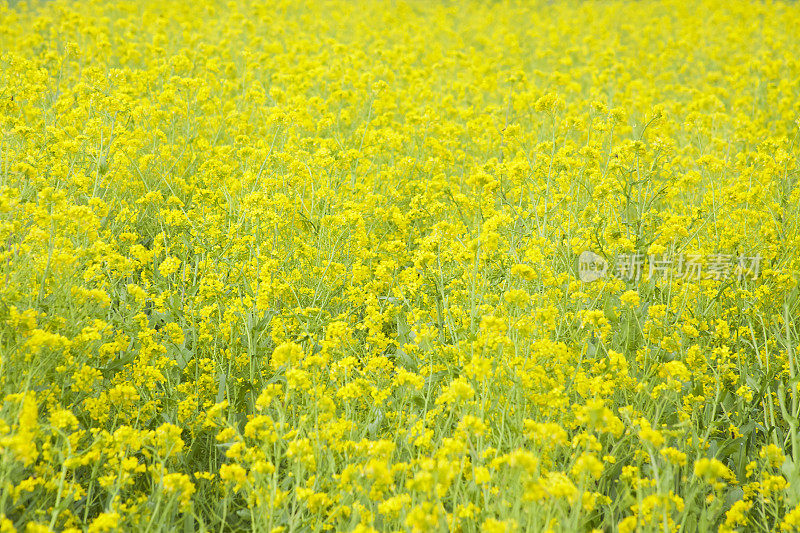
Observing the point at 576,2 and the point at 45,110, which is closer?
the point at 45,110

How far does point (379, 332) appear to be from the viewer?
373 cm

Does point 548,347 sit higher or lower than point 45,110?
lower

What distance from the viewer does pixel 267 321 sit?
3553mm

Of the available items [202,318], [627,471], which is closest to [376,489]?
[627,471]

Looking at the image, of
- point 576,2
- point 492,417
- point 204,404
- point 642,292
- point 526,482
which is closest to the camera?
point 526,482

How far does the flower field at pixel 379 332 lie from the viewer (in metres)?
2.48

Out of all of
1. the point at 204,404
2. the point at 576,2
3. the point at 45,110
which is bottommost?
the point at 204,404

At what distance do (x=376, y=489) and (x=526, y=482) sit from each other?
545 mm

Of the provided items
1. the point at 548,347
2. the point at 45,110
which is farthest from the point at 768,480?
the point at 45,110

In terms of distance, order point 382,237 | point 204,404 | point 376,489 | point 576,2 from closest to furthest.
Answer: point 376,489 < point 204,404 < point 382,237 < point 576,2

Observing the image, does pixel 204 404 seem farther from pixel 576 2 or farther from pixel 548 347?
pixel 576 2

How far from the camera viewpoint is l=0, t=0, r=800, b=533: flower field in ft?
8.13

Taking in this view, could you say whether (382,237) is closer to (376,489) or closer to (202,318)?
(202,318)

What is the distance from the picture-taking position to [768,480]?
2621 mm
